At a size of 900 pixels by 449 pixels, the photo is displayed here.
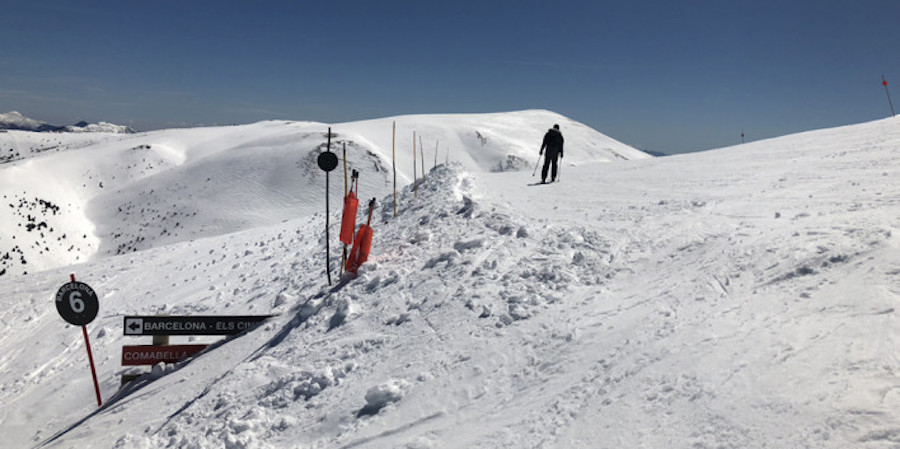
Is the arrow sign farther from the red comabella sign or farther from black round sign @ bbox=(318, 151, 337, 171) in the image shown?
black round sign @ bbox=(318, 151, 337, 171)

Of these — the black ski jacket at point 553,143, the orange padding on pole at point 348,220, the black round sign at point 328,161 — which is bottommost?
the orange padding on pole at point 348,220

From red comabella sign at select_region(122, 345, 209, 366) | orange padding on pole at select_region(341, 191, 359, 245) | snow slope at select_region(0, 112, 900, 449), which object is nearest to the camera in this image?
snow slope at select_region(0, 112, 900, 449)

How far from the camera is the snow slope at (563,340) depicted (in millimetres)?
3967

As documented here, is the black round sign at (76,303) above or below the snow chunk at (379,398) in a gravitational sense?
above

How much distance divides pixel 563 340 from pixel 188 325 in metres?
6.48

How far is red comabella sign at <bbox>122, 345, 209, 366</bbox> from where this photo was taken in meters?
8.42

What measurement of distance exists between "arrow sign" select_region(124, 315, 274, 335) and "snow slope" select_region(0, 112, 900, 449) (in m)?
0.35

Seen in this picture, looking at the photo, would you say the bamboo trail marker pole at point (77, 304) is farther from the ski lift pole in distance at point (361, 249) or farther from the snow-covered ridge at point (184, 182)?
the snow-covered ridge at point (184, 182)

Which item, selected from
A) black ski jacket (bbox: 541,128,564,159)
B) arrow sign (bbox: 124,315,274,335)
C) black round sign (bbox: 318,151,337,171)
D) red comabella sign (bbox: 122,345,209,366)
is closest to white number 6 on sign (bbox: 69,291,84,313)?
arrow sign (bbox: 124,315,274,335)

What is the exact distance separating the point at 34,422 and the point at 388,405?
7.33 meters

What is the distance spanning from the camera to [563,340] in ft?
18.1

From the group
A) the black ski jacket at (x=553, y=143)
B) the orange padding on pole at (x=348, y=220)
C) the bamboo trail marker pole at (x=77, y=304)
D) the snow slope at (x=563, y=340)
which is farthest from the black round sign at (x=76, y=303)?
the black ski jacket at (x=553, y=143)

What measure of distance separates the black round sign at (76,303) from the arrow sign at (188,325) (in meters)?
0.61

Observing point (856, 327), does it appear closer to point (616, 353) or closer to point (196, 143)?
point (616, 353)
